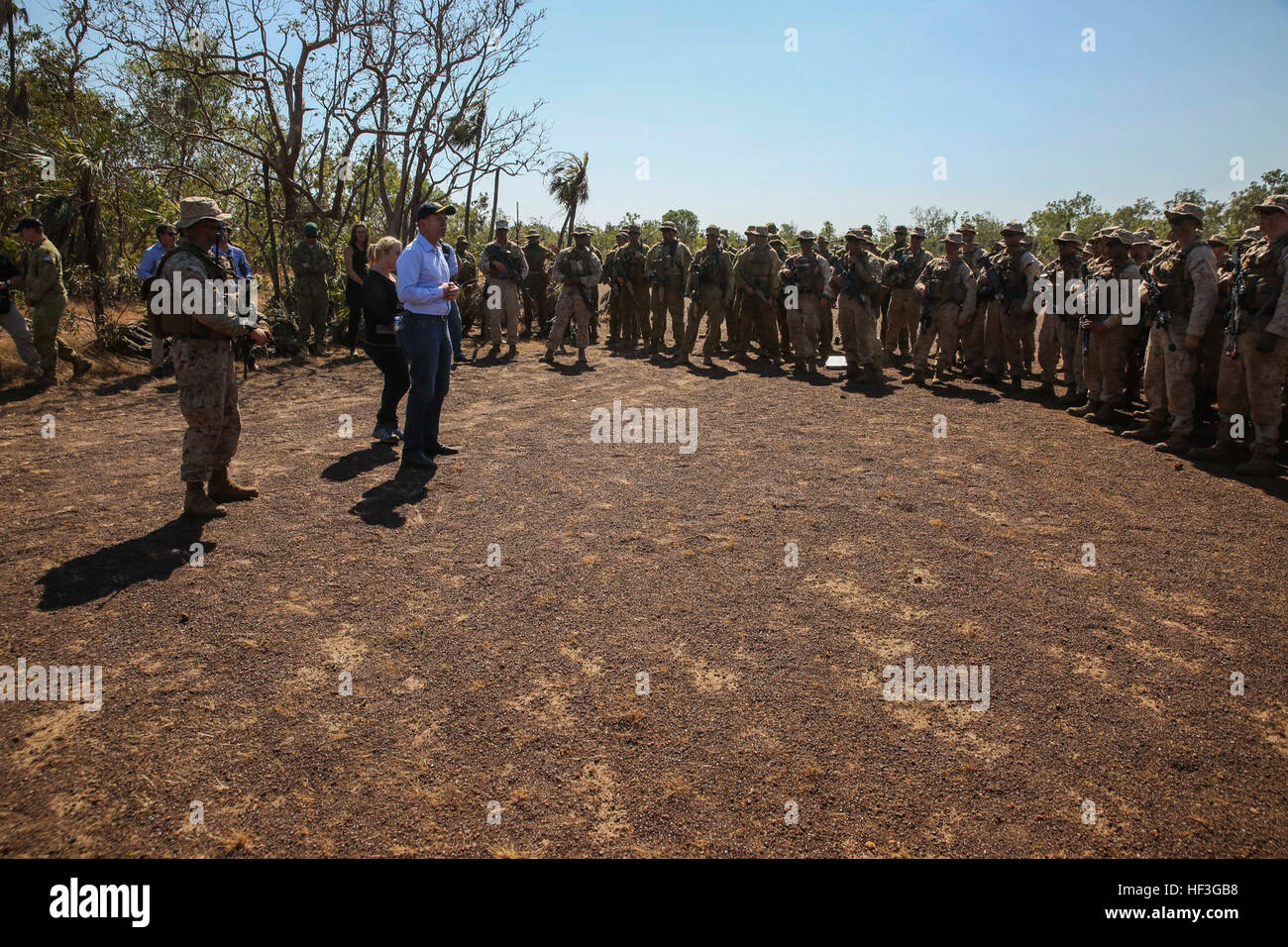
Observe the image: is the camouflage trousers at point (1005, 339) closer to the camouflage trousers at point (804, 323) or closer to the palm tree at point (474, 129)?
the camouflage trousers at point (804, 323)

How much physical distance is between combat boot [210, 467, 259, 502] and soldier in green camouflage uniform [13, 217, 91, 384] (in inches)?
227

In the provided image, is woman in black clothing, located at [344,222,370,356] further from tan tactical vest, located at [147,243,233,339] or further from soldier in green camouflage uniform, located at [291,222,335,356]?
tan tactical vest, located at [147,243,233,339]

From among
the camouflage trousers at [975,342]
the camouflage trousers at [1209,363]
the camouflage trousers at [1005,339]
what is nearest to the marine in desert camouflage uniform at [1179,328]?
the camouflage trousers at [1209,363]

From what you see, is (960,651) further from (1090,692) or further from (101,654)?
(101,654)

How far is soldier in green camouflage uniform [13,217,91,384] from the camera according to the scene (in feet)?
31.4

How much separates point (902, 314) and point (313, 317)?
396 inches

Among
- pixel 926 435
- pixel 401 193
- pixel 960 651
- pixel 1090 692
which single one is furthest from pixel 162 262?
pixel 401 193

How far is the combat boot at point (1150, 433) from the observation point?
8281mm

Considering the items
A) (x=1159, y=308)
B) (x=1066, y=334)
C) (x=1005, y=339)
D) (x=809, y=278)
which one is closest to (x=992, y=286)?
(x=1005, y=339)

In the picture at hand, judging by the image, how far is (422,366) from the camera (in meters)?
6.86
